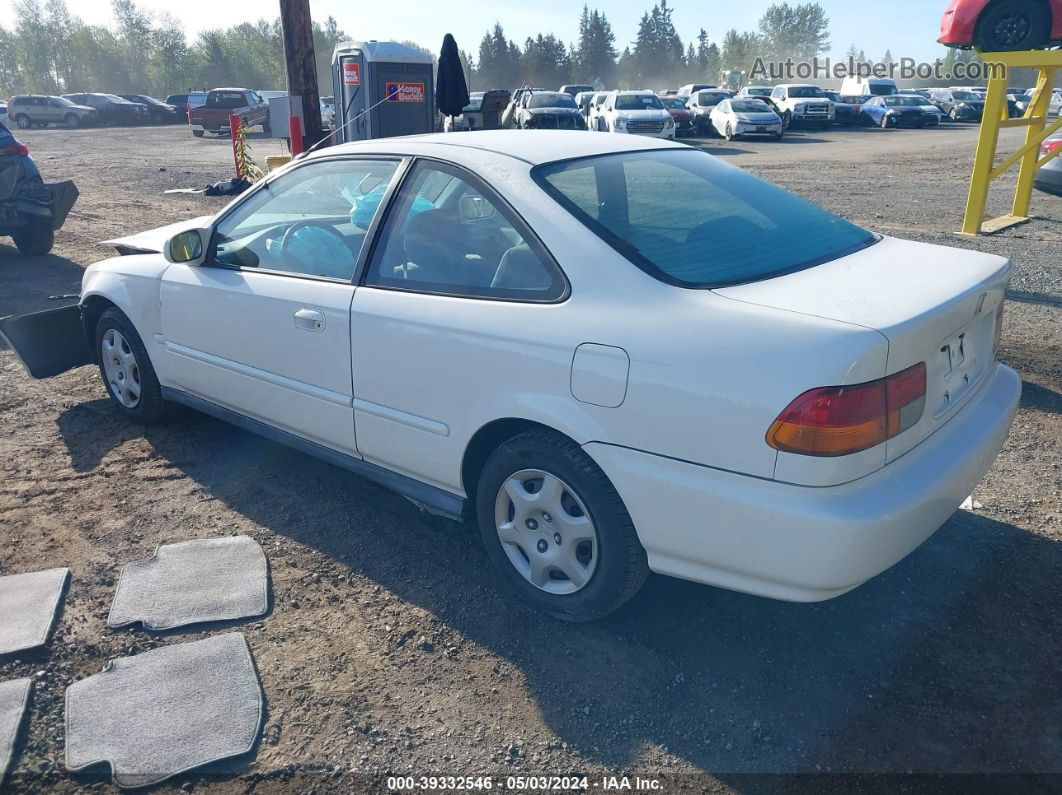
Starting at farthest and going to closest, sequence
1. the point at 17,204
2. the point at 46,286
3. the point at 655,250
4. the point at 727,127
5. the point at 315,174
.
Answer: the point at 727,127 < the point at 17,204 < the point at 46,286 < the point at 315,174 < the point at 655,250

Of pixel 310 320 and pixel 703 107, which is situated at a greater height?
pixel 703 107

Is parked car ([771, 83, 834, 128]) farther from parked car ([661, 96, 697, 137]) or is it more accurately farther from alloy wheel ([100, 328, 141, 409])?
alloy wheel ([100, 328, 141, 409])

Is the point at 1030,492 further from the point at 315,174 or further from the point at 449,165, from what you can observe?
the point at 315,174

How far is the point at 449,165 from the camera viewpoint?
10.6ft

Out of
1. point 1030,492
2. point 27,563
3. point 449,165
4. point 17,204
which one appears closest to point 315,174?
point 449,165

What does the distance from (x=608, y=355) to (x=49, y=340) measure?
384 cm

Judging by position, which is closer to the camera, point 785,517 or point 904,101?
point 785,517

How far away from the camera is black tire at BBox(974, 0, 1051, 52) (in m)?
9.38

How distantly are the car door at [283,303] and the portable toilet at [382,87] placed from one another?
10534 mm

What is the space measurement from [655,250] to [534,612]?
1353 mm

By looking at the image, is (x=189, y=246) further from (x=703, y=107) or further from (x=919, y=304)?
(x=703, y=107)

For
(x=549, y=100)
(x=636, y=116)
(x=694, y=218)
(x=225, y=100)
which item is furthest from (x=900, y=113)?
(x=694, y=218)

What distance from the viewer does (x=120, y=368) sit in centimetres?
472

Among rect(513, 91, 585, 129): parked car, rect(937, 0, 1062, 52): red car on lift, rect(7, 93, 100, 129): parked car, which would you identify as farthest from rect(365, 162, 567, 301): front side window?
rect(7, 93, 100, 129): parked car
